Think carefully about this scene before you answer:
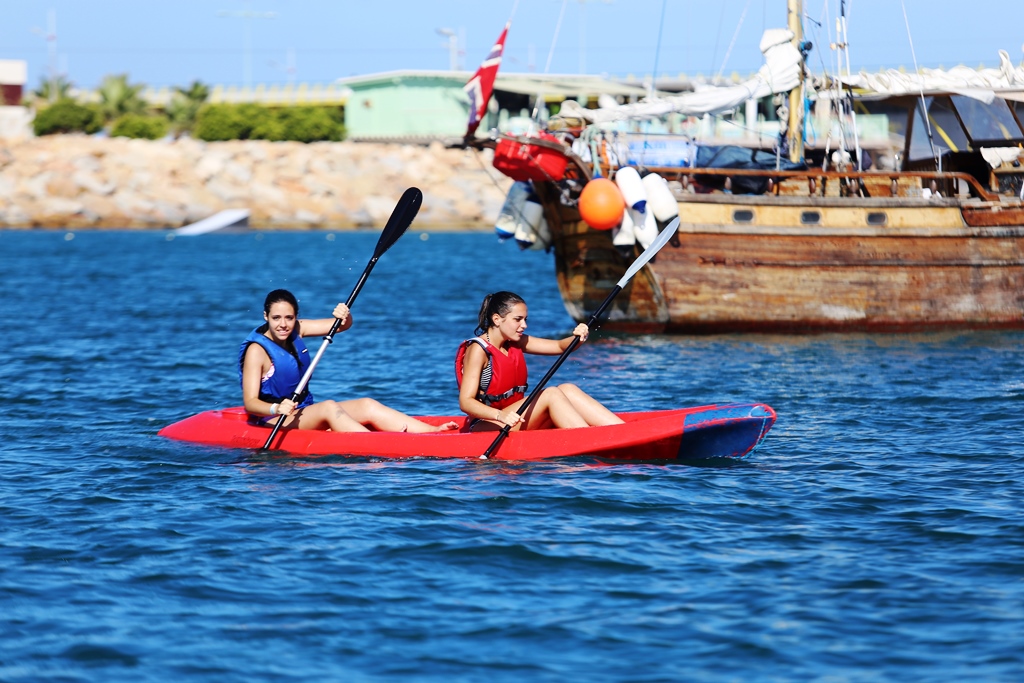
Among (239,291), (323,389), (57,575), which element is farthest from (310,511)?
(239,291)

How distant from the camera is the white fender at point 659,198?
16609 millimetres

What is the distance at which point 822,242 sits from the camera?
17203 millimetres

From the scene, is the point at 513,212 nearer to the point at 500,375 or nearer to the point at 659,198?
the point at 659,198

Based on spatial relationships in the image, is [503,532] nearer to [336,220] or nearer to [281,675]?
[281,675]

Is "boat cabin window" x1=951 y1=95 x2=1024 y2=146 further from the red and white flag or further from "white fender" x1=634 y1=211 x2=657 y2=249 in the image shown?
the red and white flag

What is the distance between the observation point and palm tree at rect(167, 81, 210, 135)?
72.1 m

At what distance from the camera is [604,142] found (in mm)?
17969

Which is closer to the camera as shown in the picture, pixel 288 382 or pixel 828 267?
pixel 288 382

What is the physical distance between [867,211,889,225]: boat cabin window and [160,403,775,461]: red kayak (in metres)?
8.32

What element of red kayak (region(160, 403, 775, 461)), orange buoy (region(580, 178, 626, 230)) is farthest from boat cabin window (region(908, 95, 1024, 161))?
red kayak (region(160, 403, 775, 461))

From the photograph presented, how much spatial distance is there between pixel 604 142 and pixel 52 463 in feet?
33.2

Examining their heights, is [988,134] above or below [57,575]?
above

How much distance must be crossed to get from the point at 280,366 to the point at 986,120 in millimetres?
13307

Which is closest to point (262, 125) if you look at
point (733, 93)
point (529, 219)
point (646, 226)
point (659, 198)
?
point (529, 219)
